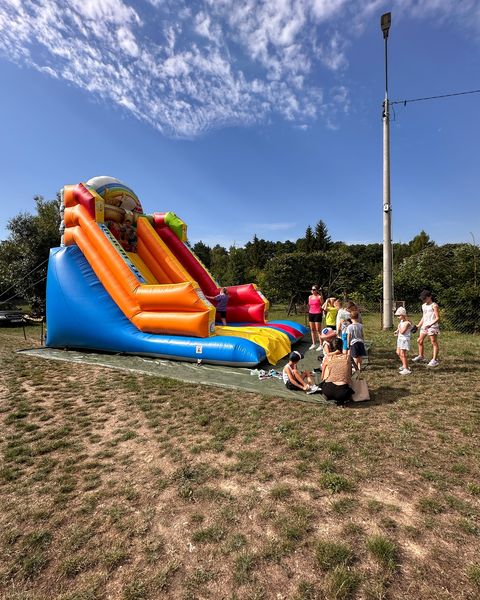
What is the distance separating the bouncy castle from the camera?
645 cm

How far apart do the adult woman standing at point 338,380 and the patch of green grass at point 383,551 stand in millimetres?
2210

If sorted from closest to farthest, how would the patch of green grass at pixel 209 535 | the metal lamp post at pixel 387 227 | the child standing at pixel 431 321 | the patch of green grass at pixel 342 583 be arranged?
the patch of green grass at pixel 342 583
the patch of green grass at pixel 209 535
the child standing at pixel 431 321
the metal lamp post at pixel 387 227

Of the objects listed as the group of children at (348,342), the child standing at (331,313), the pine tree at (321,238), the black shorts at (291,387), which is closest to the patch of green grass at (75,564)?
the group of children at (348,342)

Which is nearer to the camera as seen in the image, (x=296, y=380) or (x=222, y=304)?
(x=296, y=380)

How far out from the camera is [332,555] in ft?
6.24

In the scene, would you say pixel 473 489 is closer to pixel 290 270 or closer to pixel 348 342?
pixel 348 342

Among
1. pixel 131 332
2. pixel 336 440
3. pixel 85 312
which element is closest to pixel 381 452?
pixel 336 440

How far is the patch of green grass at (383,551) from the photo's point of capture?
6.08 feet

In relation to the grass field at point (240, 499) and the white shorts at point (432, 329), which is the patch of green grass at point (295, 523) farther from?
the white shorts at point (432, 329)

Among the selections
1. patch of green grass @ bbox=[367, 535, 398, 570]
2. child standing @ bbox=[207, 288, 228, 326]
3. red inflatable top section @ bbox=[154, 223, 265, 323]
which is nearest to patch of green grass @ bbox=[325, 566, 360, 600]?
patch of green grass @ bbox=[367, 535, 398, 570]

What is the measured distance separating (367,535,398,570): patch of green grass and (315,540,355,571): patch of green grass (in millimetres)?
134

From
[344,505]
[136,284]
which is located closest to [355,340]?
[344,505]

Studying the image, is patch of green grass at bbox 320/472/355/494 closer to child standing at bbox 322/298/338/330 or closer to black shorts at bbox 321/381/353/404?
black shorts at bbox 321/381/353/404

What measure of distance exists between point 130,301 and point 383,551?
622 centimetres
